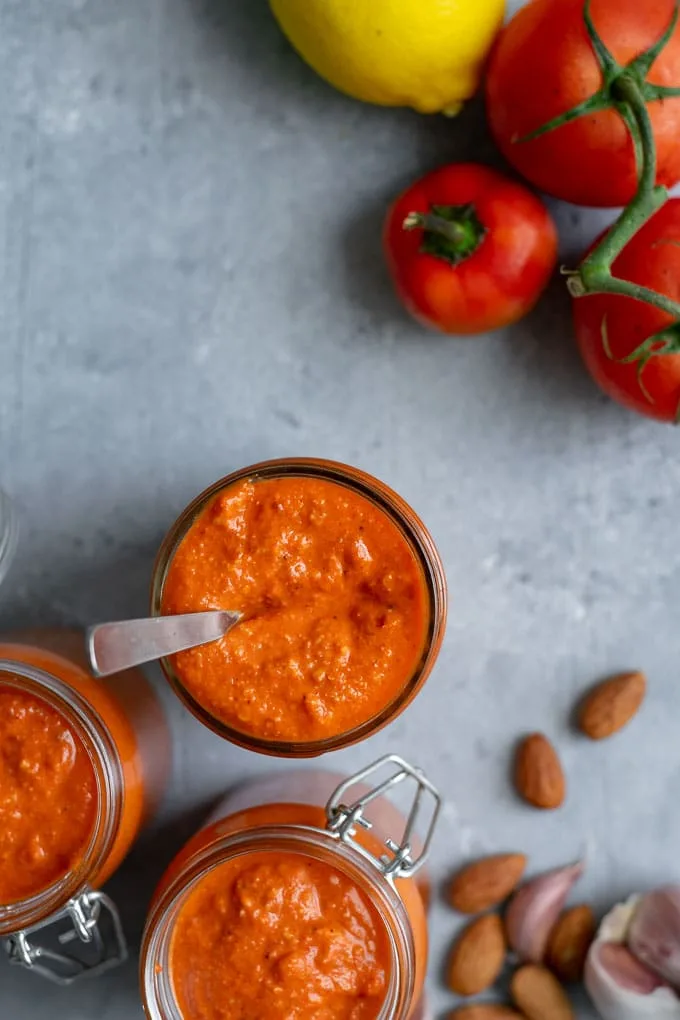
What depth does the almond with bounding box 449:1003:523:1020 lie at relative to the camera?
3.31 feet

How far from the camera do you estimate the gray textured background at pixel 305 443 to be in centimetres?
103

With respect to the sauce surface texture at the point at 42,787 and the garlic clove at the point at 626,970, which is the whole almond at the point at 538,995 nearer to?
the garlic clove at the point at 626,970

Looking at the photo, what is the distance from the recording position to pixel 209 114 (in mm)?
1020

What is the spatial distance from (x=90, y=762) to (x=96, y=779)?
0.02 metres

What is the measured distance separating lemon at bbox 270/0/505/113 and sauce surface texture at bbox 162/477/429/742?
1.27 ft

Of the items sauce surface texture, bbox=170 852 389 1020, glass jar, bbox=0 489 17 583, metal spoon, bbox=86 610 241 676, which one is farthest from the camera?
glass jar, bbox=0 489 17 583

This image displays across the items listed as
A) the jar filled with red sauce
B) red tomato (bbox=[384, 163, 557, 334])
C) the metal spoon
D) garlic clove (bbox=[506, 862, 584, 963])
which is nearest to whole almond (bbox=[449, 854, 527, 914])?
garlic clove (bbox=[506, 862, 584, 963])

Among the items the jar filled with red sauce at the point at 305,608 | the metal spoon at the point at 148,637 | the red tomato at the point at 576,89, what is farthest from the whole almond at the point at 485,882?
the red tomato at the point at 576,89

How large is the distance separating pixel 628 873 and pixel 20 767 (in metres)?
0.61

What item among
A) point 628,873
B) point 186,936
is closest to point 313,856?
point 186,936

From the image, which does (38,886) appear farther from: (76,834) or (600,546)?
(600,546)

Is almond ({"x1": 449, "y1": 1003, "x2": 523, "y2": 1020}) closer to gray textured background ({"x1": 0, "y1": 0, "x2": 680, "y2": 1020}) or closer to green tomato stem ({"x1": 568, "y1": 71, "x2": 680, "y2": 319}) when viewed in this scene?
gray textured background ({"x1": 0, "y1": 0, "x2": 680, "y2": 1020})

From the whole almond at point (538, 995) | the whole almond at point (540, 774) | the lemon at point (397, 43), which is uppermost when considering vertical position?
the lemon at point (397, 43)

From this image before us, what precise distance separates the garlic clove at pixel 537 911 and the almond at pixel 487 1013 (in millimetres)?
53
